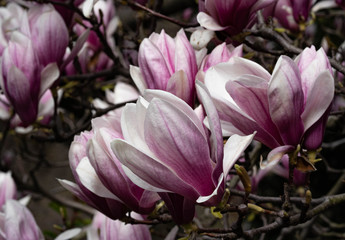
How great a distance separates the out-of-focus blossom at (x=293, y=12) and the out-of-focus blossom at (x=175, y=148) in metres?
0.60

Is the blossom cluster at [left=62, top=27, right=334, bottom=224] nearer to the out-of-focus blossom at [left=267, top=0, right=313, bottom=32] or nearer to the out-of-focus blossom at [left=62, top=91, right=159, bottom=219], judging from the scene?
the out-of-focus blossom at [left=62, top=91, right=159, bottom=219]

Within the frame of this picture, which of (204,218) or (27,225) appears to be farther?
(204,218)

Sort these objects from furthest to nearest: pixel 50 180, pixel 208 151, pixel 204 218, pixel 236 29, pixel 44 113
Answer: pixel 50 180 < pixel 204 218 < pixel 44 113 < pixel 236 29 < pixel 208 151

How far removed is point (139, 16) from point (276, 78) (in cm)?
84

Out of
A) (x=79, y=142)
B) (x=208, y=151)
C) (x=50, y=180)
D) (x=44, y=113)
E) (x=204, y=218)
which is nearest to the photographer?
(x=208, y=151)

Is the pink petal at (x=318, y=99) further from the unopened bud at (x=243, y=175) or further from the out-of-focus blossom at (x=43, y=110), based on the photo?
the out-of-focus blossom at (x=43, y=110)

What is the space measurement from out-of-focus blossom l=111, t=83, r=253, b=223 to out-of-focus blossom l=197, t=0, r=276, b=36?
242mm

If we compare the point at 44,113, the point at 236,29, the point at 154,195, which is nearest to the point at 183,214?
the point at 154,195

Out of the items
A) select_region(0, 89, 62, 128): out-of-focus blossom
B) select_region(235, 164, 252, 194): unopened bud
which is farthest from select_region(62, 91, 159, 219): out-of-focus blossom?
select_region(0, 89, 62, 128): out-of-focus blossom

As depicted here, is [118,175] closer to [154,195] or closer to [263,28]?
[154,195]

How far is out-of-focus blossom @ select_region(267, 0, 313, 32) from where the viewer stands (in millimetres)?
1104

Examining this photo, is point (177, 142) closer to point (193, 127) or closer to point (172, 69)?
point (193, 127)

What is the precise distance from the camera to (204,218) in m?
1.77

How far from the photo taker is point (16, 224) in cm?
87
